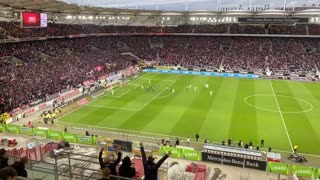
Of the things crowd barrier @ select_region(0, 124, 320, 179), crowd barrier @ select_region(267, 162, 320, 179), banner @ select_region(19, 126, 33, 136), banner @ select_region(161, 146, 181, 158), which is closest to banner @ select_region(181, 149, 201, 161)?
crowd barrier @ select_region(0, 124, 320, 179)

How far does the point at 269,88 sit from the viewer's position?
51.7 meters

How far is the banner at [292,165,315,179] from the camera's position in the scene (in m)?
22.5

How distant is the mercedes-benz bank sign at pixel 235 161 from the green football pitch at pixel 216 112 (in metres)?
4.72

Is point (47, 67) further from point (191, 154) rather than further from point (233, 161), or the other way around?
point (233, 161)

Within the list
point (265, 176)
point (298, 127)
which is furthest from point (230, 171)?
point (298, 127)

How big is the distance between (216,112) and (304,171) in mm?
16136

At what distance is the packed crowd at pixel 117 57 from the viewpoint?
1747 inches

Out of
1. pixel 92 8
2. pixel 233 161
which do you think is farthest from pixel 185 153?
pixel 92 8

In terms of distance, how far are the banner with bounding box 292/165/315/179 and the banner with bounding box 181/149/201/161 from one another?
7084 millimetres

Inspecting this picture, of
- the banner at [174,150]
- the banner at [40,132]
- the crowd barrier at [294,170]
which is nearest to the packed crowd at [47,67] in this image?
the banner at [40,132]

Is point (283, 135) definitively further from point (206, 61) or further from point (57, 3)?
point (206, 61)

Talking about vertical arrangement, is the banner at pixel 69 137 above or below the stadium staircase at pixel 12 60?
below

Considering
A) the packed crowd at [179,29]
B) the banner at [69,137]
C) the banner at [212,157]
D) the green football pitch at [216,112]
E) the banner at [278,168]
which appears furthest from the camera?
the packed crowd at [179,29]

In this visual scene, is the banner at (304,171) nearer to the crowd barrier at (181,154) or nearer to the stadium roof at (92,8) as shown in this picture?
the crowd barrier at (181,154)
